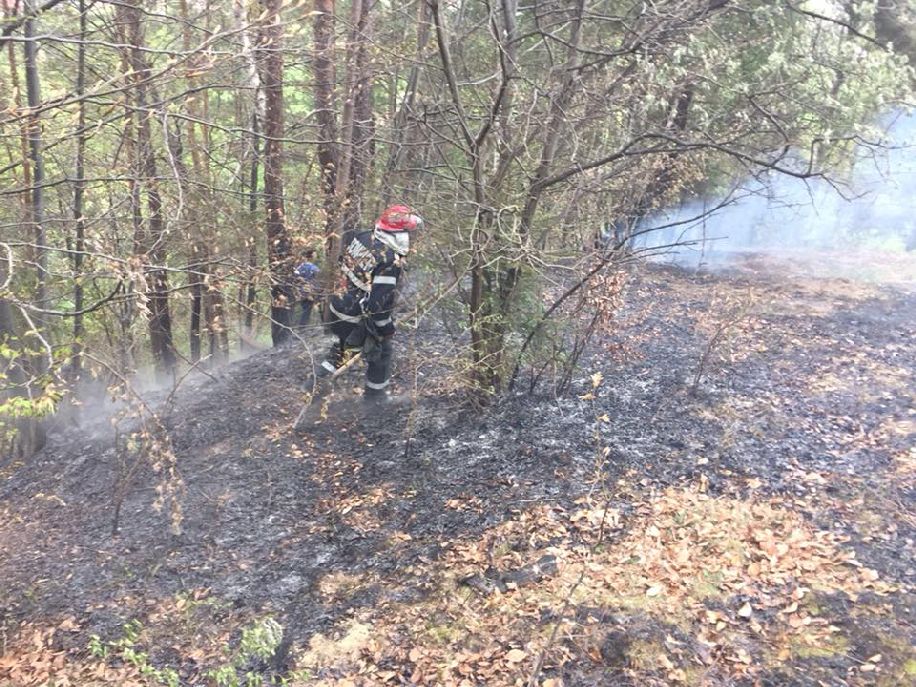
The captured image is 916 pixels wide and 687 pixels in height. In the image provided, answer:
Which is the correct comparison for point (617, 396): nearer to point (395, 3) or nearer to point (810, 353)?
point (810, 353)

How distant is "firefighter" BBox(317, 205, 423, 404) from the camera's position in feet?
18.3

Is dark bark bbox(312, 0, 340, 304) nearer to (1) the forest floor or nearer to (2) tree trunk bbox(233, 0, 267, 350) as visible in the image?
(2) tree trunk bbox(233, 0, 267, 350)

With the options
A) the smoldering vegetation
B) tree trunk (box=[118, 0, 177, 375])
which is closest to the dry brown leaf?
tree trunk (box=[118, 0, 177, 375])

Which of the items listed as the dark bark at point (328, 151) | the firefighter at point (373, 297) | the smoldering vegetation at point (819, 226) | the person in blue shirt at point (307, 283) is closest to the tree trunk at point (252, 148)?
the person in blue shirt at point (307, 283)

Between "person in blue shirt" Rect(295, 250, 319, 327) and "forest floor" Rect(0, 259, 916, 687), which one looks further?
"person in blue shirt" Rect(295, 250, 319, 327)

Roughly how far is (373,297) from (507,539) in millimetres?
2556

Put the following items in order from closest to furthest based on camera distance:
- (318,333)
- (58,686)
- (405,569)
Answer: (58,686) < (405,569) < (318,333)

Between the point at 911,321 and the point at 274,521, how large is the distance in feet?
28.6

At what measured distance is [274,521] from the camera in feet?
16.9

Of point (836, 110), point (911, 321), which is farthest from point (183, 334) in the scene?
point (911, 321)

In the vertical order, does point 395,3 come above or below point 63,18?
above

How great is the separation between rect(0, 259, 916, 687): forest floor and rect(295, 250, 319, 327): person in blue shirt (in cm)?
122

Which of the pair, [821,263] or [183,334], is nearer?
[183,334]

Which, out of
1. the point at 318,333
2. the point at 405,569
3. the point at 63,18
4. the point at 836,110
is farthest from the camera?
the point at 318,333
